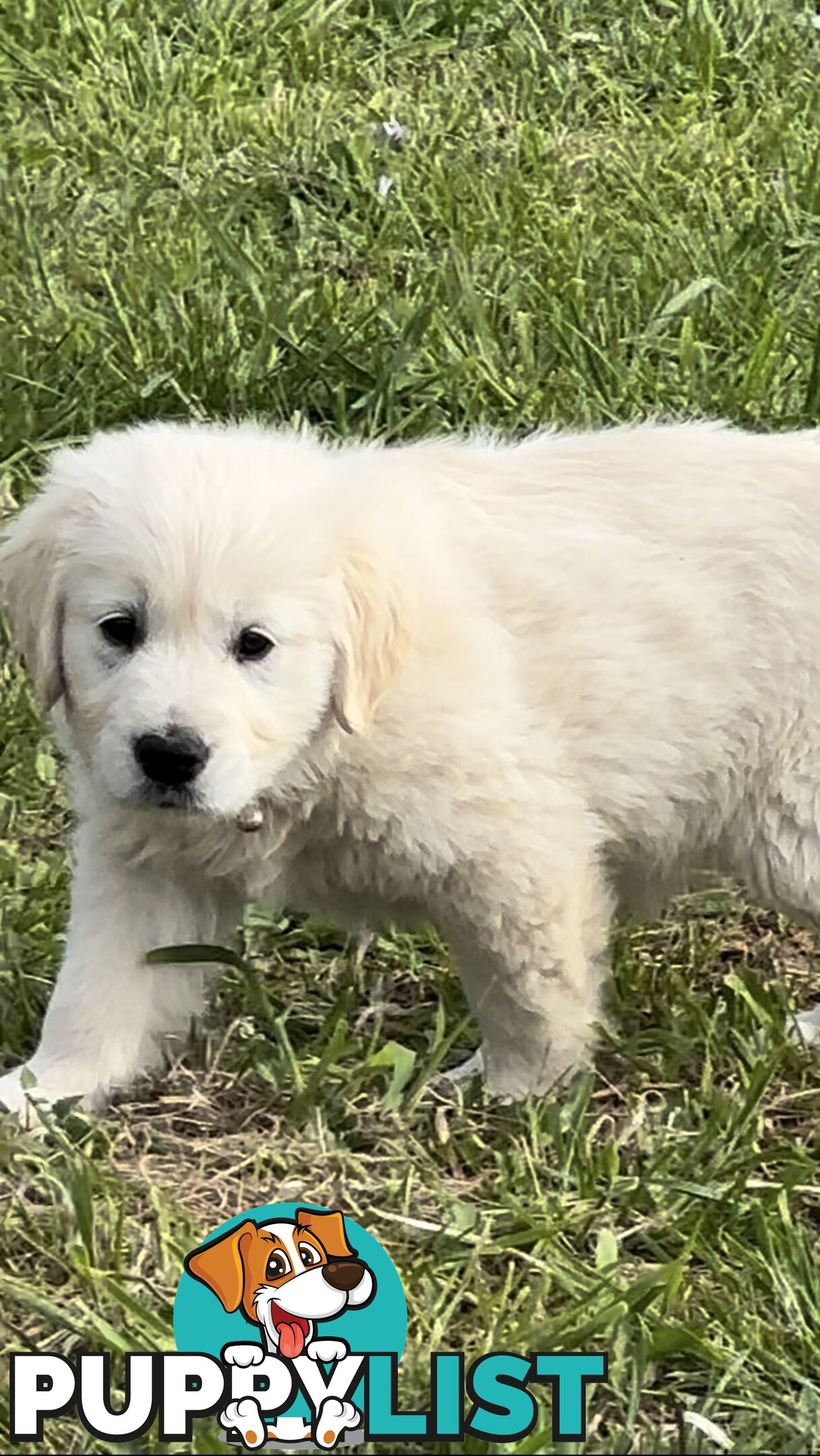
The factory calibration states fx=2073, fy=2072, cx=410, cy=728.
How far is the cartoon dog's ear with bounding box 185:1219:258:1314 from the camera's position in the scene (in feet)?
7.93

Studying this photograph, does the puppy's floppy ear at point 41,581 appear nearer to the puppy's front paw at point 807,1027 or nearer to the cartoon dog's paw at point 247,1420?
the cartoon dog's paw at point 247,1420

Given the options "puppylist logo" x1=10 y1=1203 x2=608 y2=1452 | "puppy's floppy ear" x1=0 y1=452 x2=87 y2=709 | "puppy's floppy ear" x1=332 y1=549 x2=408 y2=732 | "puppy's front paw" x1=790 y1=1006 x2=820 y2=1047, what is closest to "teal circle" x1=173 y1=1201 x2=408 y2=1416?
"puppylist logo" x1=10 y1=1203 x2=608 y2=1452

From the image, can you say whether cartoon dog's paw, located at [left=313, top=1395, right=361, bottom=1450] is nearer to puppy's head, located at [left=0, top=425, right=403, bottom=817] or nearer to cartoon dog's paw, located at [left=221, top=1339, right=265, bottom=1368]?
cartoon dog's paw, located at [left=221, top=1339, right=265, bottom=1368]

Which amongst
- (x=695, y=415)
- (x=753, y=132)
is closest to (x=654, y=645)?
(x=695, y=415)

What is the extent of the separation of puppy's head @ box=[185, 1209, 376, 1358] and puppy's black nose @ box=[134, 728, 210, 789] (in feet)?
1.79

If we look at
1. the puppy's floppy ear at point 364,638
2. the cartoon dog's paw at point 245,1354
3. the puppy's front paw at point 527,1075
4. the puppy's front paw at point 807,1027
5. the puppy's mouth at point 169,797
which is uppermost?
the puppy's floppy ear at point 364,638

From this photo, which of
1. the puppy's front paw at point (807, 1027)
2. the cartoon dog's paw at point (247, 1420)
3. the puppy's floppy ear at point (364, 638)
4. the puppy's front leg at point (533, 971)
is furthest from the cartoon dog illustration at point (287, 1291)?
the puppy's front paw at point (807, 1027)

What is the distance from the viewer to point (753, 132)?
212 inches

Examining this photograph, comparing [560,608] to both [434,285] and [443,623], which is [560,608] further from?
[434,285]

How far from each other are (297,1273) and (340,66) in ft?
13.2

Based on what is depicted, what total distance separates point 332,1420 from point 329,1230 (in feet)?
0.79

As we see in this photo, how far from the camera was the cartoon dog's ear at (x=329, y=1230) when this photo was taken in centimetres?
247

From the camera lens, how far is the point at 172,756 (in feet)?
8.01

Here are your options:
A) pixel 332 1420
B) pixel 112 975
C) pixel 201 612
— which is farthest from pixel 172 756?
pixel 332 1420
